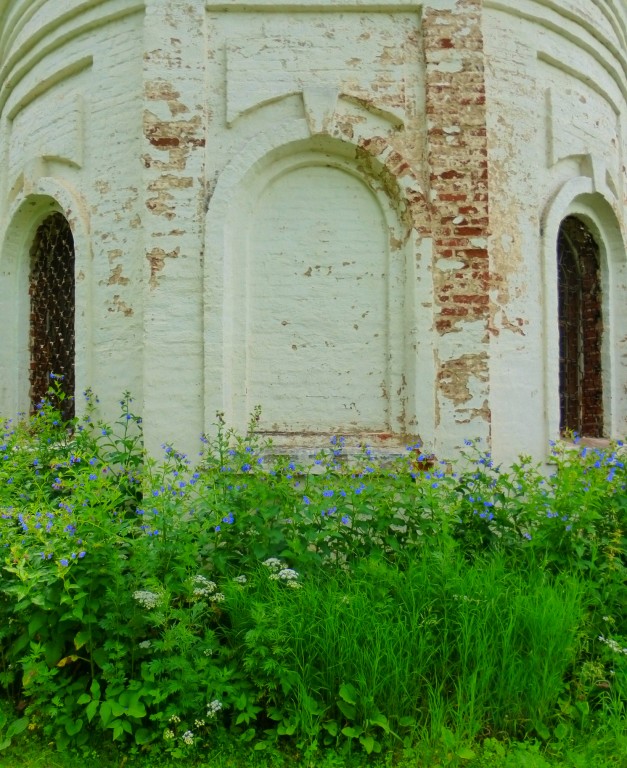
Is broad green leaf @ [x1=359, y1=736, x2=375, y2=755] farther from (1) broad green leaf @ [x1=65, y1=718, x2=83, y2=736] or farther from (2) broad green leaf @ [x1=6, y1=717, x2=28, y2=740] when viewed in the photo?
(2) broad green leaf @ [x1=6, y1=717, x2=28, y2=740]

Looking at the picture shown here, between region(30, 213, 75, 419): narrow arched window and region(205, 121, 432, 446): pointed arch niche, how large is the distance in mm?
2239

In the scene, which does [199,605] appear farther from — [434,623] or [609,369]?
[609,369]

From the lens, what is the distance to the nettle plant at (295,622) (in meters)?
3.32

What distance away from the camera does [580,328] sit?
6910mm

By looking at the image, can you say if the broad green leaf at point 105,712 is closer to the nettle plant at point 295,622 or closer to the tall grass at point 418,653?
the nettle plant at point 295,622

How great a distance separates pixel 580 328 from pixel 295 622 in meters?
4.74

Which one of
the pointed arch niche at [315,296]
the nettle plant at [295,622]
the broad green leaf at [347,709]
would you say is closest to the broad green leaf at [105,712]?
the nettle plant at [295,622]

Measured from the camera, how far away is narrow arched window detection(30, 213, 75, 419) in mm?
6824

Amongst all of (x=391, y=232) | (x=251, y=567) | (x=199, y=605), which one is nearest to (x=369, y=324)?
(x=391, y=232)

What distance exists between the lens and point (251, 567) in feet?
12.9

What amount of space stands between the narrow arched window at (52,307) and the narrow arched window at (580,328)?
188 inches

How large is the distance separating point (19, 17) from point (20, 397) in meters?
3.83

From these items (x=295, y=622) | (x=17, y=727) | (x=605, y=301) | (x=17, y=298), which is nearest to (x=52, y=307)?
(x=17, y=298)

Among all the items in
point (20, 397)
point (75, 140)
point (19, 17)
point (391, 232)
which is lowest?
point (20, 397)
